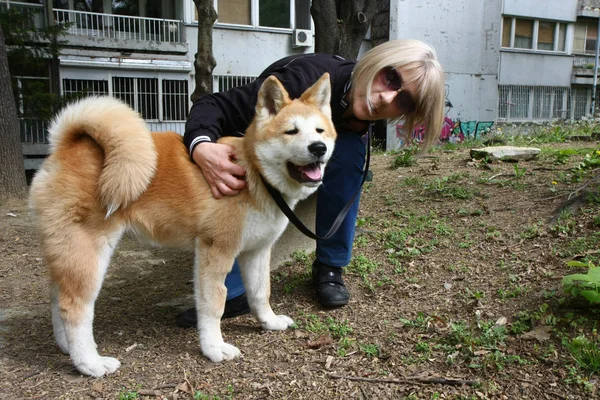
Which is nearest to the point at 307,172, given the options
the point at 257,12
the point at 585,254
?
the point at 585,254

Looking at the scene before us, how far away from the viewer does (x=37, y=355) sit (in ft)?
9.08

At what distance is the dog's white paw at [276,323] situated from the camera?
2975 millimetres

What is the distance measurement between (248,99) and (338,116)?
62 cm

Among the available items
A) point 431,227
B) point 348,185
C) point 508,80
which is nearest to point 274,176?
point 348,185

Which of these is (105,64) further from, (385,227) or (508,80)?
(508,80)

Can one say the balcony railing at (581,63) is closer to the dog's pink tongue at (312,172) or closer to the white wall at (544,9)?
the white wall at (544,9)

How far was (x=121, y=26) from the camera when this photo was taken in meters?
15.4

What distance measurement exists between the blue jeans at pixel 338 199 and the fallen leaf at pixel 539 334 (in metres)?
1.31

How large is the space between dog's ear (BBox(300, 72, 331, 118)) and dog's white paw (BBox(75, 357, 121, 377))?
5.82ft

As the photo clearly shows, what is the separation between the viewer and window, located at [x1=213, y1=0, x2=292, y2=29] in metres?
15.9

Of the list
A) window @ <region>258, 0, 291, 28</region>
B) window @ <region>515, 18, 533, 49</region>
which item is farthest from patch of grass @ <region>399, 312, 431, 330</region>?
window @ <region>515, 18, 533, 49</region>

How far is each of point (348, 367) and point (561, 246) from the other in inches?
75.1

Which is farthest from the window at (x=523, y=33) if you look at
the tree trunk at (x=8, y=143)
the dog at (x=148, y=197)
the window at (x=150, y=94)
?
the dog at (x=148, y=197)

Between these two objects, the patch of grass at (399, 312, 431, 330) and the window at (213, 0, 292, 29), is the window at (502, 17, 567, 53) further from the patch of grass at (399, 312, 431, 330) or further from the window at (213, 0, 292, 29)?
the patch of grass at (399, 312, 431, 330)
